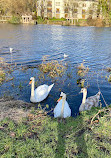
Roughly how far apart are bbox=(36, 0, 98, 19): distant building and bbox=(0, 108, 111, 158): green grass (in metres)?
81.8

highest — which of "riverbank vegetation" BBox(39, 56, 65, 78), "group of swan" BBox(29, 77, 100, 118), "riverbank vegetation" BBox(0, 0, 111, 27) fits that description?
"riverbank vegetation" BBox(0, 0, 111, 27)

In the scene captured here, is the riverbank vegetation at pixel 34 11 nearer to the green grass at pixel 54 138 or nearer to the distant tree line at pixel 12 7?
the distant tree line at pixel 12 7

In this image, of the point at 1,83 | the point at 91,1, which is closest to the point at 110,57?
the point at 1,83

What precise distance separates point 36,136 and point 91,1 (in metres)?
88.5

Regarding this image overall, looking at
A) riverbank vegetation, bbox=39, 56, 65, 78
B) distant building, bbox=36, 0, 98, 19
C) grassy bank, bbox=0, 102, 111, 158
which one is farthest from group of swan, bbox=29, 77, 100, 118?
distant building, bbox=36, 0, 98, 19

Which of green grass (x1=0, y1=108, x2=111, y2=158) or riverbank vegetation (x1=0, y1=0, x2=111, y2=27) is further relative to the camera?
riverbank vegetation (x1=0, y1=0, x2=111, y2=27)

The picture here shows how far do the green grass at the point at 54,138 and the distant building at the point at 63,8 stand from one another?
81752mm

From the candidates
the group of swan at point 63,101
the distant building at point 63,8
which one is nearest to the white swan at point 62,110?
the group of swan at point 63,101

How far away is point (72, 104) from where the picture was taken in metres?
8.84

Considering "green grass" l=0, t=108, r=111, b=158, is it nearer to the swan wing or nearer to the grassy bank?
the grassy bank

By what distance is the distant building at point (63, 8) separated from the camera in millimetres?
80250

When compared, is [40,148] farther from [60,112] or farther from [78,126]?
[60,112]

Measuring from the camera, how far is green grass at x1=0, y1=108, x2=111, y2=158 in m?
4.56

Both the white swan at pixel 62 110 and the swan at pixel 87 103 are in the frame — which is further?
the swan at pixel 87 103
